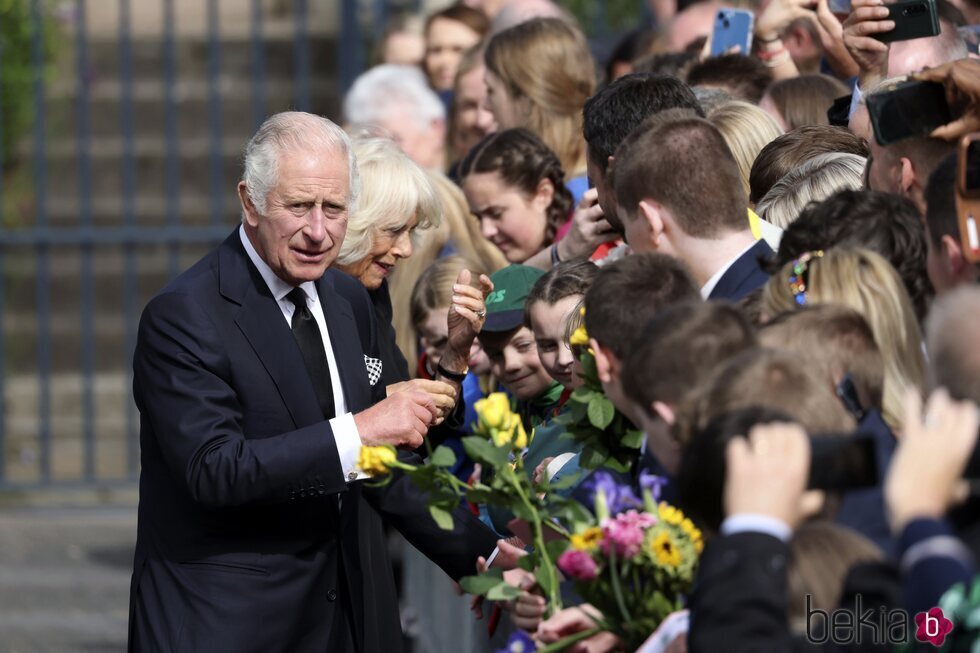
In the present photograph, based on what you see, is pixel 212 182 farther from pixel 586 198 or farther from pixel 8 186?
pixel 586 198

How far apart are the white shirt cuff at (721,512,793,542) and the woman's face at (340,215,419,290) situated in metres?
2.51

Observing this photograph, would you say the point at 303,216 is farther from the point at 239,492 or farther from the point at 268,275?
the point at 239,492

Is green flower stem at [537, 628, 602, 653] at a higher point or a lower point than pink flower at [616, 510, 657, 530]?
lower

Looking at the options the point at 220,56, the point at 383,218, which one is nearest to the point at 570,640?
the point at 383,218

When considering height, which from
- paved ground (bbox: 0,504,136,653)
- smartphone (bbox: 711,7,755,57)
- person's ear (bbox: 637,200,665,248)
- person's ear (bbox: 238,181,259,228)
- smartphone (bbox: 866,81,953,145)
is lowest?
paved ground (bbox: 0,504,136,653)

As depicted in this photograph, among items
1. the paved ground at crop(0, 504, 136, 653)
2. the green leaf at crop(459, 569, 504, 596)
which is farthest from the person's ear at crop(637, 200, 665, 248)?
the paved ground at crop(0, 504, 136, 653)

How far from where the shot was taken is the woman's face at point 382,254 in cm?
465

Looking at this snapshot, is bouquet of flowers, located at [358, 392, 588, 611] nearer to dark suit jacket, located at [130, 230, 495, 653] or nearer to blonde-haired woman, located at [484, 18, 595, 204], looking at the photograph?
dark suit jacket, located at [130, 230, 495, 653]

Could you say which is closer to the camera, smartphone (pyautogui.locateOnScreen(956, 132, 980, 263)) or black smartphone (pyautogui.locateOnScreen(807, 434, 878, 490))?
black smartphone (pyautogui.locateOnScreen(807, 434, 878, 490))

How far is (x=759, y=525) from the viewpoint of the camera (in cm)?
224

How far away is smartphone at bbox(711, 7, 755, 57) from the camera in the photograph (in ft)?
18.9

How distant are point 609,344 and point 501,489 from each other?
314 mm

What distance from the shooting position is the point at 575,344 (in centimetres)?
315

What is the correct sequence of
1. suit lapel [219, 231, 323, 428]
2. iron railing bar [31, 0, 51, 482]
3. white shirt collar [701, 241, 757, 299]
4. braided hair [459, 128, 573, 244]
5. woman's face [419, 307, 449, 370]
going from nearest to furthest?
1. white shirt collar [701, 241, 757, 299]
2. suit lapel [219, 231, 323, 428]
3. woman's face [419, 307, 449, 370]
4. braided hair [459, 128, 573, 244]
5. iron railing bar [31, 0, 51, 482]
